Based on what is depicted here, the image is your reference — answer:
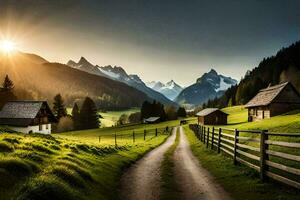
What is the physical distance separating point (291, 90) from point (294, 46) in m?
140

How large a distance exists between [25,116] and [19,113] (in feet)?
7.12

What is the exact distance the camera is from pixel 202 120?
350ft

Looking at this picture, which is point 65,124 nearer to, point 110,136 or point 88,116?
point 88,116

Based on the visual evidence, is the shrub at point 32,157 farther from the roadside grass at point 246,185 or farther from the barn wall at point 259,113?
the barn wall at point 259,113

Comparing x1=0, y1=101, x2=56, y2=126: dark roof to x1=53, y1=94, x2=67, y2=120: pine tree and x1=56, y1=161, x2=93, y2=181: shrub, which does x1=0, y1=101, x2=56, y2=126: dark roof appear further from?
x1=56, y1=161, x2=93, y2=181: shrub

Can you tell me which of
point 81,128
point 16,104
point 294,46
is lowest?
point 81,128

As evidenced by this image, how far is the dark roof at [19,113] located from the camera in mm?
74625

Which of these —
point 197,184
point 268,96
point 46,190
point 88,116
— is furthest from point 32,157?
point 88,116

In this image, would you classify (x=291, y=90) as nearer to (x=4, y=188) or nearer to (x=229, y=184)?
(x=229, y=184)

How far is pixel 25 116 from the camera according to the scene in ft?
249

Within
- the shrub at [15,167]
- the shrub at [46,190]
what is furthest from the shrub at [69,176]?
the shrub at [15,167]

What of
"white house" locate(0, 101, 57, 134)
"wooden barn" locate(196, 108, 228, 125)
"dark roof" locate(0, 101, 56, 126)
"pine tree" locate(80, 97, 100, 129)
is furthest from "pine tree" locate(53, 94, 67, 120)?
"wooden barn" locate(196, 108, 228, 125)

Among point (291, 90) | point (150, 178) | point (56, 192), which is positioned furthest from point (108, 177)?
point (291, 90)

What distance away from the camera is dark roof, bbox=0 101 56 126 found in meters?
74.6
